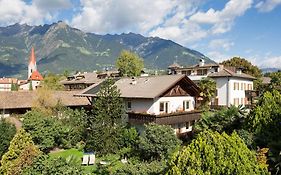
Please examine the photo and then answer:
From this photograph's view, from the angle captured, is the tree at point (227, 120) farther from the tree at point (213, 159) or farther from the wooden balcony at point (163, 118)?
the tree at point (213, 159)

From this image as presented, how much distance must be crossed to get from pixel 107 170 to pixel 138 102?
1018 centimetres

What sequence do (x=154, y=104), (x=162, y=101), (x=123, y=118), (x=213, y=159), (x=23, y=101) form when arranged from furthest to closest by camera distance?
(x=23, y=101), (x=123, y=118), (x=162, y=101), (x=154, y=104), (x=213, y=159)

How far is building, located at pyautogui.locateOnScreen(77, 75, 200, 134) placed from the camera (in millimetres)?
31391

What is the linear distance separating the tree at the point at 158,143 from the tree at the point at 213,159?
12.2 meters

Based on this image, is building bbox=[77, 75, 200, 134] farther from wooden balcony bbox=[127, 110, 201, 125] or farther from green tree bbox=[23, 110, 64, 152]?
green tree bbox=[23, 110, 64, 152]

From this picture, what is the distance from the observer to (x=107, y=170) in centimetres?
2478

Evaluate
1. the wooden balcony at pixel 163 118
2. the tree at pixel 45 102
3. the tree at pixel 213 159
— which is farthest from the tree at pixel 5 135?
the tree at pixel 213 159

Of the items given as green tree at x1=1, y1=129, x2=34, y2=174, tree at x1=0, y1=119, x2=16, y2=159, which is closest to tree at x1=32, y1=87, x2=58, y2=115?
tree at x1=0, y1=119, x2=16, y2=159

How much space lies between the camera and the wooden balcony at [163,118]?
98.9 feet

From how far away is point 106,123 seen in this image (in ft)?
98.3

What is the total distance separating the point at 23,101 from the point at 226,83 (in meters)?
30.0

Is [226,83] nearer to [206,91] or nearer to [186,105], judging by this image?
[206,91]

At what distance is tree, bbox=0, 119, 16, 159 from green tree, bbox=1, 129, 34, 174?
589 centimetres

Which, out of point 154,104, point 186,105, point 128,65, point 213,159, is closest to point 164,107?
point 154,104
